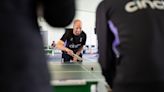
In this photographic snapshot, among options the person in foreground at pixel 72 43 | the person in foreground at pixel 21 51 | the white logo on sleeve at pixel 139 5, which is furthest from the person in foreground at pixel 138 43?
the person in foreground at pixel 72 43

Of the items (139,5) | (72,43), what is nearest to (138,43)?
(139,5)

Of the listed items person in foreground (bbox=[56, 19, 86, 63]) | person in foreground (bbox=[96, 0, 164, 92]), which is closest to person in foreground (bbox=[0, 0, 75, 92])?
person in foreground (bbox=[96, 0, 164, 92])

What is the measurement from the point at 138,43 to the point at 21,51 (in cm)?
66

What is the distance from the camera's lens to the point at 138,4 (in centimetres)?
144

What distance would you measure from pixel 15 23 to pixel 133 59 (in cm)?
66

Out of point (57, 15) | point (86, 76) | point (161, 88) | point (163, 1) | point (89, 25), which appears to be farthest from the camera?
point (89, 25)

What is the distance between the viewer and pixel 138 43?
1394 millimetres

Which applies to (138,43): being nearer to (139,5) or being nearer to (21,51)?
(139,5)

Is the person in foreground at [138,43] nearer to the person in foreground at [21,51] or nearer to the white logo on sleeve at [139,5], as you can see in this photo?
the white logo on sleeve at [139,5]

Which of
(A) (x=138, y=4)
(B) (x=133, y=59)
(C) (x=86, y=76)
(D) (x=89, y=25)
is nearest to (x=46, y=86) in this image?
(B) (x=133, y=59)

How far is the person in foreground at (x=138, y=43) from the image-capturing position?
1375mm

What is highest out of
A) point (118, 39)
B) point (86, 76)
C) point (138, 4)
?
point (138, 4)

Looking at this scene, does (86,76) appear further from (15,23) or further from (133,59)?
(15,23)

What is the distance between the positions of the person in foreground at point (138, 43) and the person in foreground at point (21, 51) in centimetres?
54
